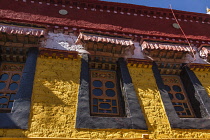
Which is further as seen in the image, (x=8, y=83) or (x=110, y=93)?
(x=110, y=93)

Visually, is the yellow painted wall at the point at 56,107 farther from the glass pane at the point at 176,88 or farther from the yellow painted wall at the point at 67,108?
the glass pane at the point at 176,88

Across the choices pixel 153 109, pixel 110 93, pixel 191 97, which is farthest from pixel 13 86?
pixel 191 97

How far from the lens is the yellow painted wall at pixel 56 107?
4098 mm

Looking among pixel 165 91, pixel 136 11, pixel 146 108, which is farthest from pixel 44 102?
pixel 136 11

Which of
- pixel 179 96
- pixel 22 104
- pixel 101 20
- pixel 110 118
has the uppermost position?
pixel 101 20

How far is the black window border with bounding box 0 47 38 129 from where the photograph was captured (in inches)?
157

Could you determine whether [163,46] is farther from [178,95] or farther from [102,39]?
[102,39]

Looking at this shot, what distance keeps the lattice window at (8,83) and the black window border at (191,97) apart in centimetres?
329

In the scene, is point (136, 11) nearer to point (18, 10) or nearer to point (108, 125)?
point (18, 10)

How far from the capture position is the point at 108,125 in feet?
14.4

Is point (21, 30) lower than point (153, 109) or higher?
higher

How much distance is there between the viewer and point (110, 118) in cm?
448

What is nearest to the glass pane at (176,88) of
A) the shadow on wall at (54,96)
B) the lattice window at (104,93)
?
the lattice window at (104,93)

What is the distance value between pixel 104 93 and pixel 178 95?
6.43ft
